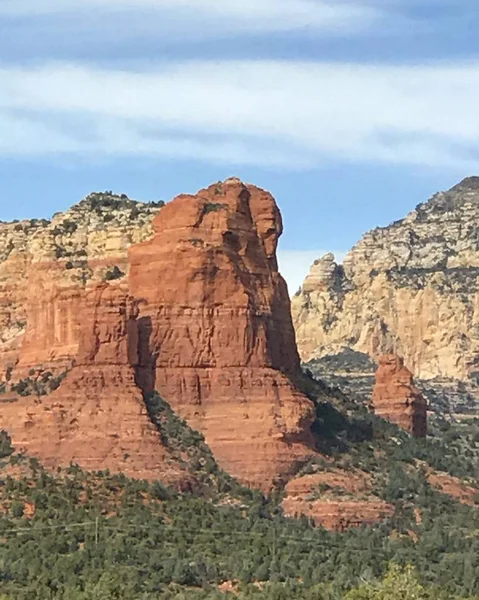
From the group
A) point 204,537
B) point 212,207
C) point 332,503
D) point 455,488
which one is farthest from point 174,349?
point 455,488

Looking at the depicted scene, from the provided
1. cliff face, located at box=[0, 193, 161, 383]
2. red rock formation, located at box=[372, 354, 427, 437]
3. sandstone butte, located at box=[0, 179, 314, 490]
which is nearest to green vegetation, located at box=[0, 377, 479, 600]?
sandstone butte, located at box=[0, 179, 314, 490]

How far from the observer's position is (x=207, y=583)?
440ft

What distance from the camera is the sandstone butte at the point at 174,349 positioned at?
487 feet

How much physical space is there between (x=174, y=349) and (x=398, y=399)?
2690 cm

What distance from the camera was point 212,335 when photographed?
15288 centimetres

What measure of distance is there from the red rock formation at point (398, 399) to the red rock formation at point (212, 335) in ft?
71.4

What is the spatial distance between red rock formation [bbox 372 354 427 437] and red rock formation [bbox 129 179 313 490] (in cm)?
2175

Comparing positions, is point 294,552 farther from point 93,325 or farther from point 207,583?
point 93,325

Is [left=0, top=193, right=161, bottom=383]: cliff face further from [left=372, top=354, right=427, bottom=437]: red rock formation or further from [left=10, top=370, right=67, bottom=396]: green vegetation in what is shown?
[left=372, top=354, right=427, bottom=437]: red rock formation

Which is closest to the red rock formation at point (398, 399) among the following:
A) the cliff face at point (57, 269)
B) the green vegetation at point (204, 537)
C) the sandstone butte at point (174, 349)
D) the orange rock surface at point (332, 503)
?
the green vegetation at point (204, 537)

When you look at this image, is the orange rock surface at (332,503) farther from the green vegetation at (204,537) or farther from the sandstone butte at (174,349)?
the sandstone butte at (174,349)

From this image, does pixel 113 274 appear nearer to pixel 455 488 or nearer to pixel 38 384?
pixel 38 384

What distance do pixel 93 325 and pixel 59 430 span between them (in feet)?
19.5

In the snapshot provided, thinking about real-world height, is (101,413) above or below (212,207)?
below
